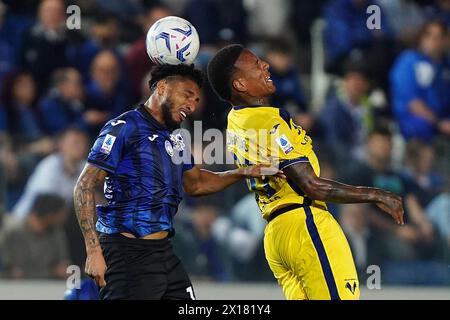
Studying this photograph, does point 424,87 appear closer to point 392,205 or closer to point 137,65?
point 137,65

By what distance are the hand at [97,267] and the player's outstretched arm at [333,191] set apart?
4.48 ft

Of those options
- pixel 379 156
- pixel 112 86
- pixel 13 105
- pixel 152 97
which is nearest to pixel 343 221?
pixel 379 156

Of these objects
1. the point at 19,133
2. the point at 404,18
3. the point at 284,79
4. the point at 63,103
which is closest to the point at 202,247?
the point at 284,79

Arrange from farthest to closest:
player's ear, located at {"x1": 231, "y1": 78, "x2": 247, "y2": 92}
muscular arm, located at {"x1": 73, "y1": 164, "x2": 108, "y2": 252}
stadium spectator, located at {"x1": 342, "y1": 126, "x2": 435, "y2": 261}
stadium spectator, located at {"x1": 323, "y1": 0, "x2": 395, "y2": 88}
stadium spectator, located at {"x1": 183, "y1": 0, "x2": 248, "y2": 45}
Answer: stadium spectator, located at {"x1": 323, "y1": 0, "x2": 395, "y2": 88} → stadium spectator, located at {"x1": 183, "y1": 0, "x2": 248, "y2": 45} → stadium spectator, located at {"x1": 342, "y1": 126, "x2": 435, "y2": 261} → player's ear, located at {"x1": 231, "y1": 78, "x2": 247, "y2": 92} → muscular arm, located at {"x1": 73, "y1": 164, "x2": 108, "y2": 252}

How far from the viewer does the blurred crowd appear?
1102 cm

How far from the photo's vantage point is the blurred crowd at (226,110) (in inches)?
434

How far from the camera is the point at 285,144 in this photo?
674cm

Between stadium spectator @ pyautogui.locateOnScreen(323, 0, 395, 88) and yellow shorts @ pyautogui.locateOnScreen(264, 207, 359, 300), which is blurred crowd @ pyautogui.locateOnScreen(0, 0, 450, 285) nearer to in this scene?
stadium spectator @ pyautogui.locateOnScreen(323, 0, 395, 88)

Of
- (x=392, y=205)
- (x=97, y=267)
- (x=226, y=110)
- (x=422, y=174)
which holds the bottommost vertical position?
(x=422, y=174)

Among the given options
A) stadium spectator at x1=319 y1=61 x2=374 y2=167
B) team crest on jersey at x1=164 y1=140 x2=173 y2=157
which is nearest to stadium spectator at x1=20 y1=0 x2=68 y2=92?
stadium spectator at x1=319 y1=61 x2=374 y2=167

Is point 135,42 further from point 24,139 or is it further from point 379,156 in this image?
point 379,156

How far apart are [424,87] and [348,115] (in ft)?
3.36

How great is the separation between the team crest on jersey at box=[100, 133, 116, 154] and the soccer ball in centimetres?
75
